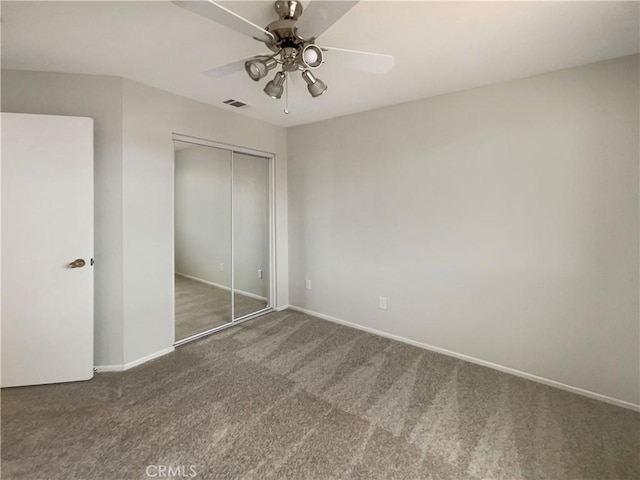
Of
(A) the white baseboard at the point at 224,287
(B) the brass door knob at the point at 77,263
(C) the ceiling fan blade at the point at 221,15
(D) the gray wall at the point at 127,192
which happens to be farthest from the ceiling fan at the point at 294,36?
(A) the white baseboard at the point at 224,287

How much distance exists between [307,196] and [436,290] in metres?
1.90

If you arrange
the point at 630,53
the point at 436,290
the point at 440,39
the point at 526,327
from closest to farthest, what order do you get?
1. the point at 440,39
2. the point at 630,53
3. the point at 526,327
4. the point at 436,290

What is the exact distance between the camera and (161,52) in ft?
6.63

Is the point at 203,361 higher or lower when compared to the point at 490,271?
lower

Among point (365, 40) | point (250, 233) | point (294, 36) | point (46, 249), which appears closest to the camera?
point (294, 36)

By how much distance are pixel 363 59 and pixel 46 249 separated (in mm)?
2616

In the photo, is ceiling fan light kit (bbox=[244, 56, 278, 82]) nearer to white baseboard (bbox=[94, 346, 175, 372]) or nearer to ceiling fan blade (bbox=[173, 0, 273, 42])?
ceiling fan blade (bbox=[173, 0, 273, 42])

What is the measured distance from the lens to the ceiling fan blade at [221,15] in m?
1.17

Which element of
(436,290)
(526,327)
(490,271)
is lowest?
(526,327)

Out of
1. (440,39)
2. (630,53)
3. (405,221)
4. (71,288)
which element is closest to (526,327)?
(405,221)

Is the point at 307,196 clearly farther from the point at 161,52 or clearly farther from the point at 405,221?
the point at 161,52

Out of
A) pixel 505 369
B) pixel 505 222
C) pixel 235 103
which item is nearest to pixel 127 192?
pixel 235 103

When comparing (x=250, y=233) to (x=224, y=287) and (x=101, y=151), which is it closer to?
(x=224, y=287)

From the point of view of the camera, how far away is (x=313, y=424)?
6.18ft
